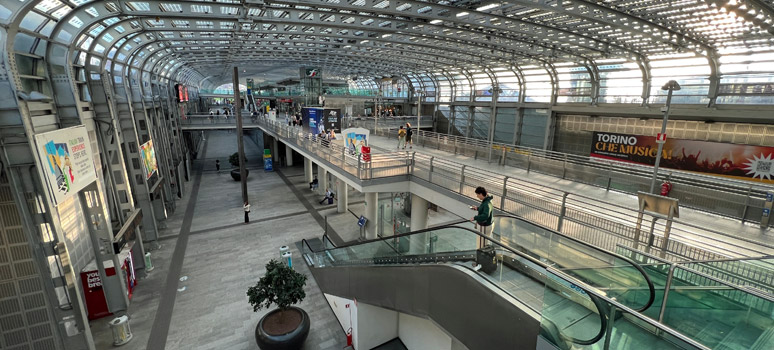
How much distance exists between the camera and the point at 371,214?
15672mm

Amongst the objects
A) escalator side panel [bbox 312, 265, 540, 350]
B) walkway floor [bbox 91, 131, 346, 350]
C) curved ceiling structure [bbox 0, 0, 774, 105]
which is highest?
curved ceiling structure [bbox 0, 0, 774, 105]

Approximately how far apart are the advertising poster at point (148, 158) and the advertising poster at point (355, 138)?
9.32 metres

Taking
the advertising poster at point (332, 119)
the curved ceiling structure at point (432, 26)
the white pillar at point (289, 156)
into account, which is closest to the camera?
the curved ceiling structure at point (432, 26)

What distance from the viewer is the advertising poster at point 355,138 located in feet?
45.2

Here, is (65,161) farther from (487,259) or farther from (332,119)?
(332,119)

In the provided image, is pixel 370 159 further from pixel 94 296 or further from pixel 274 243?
pixel 94 296

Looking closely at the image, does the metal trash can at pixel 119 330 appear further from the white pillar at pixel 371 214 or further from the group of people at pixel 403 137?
the group of people at pixel 403 137

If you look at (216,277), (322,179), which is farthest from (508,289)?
(322,179)

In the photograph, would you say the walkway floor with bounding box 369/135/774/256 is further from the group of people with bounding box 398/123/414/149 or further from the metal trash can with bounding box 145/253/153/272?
the metal trash can with bounding box 145/253/153/272

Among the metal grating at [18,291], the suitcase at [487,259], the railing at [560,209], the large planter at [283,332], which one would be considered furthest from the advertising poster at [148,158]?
the suitcase at [487,259]

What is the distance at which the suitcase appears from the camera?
484cm

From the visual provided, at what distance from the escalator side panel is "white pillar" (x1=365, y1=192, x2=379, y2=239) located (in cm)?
708

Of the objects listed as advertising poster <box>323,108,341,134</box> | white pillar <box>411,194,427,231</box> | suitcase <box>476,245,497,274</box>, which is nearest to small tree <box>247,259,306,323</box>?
suitcase <box>476,245,497,274</box>

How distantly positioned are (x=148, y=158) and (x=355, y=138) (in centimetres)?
1046
